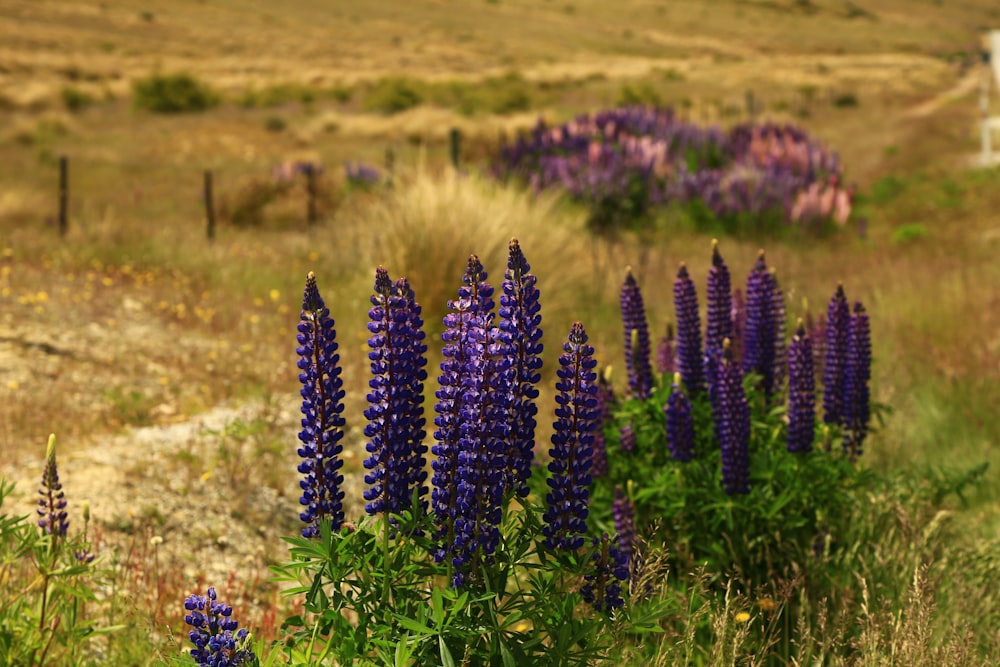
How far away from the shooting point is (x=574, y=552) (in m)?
2.56

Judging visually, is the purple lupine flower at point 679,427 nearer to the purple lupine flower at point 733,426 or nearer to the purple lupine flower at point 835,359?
the purple lupine flower at point 733,426

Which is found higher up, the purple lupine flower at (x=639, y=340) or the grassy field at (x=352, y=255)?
the purple lupine flower at (x=639, y=340)

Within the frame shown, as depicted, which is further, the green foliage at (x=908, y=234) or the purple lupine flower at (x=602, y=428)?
the green foliage at (x=908, y=234)

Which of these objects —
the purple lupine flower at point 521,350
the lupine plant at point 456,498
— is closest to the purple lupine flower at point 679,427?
the lupine plant at point 456,498

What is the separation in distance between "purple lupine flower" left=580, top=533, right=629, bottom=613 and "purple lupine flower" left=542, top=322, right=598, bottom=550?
109 mm

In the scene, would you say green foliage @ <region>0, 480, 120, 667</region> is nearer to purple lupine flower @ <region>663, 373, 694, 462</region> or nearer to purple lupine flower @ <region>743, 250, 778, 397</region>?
purple lupine flower @ <region>663, 373, 694, 462</region>

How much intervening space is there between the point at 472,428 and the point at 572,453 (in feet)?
1.36

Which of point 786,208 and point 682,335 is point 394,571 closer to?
point 682,335

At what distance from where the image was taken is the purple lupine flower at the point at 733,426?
3.62 metres

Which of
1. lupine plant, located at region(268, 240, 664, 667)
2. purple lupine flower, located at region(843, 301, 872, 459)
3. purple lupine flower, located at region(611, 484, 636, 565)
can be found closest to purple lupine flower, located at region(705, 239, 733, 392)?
purple lupine flower, located at region(843, 301, 872, 459)

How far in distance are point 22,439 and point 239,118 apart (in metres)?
29.9

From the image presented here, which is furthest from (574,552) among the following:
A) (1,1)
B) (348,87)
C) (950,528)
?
(1,1)

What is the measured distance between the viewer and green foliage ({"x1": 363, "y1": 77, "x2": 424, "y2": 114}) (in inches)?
1475

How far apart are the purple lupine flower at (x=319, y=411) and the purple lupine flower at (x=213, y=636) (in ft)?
1.21
